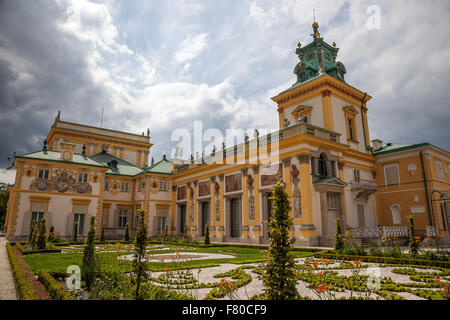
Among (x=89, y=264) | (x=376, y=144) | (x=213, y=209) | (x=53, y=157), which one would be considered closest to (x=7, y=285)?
(x=89, y=264)

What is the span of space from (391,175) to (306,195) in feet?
39.2

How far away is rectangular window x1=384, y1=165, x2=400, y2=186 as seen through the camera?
27.1 meters

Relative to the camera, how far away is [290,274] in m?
4.74

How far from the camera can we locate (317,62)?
101ft

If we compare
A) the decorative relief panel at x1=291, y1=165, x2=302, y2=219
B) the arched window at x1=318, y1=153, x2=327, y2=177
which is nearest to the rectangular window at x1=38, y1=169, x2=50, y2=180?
the decorative relief panel at x1=291, y1=165, x2=302, y2=219

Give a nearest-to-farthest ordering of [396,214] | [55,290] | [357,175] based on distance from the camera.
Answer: [55,290]
[396,214]
[357,175]

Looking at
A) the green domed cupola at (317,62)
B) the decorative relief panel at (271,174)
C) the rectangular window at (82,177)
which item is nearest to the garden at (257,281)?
the decorative relief panel at (271,174)

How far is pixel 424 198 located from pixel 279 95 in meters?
17.1

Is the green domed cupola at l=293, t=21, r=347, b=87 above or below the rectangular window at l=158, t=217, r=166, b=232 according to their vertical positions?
above

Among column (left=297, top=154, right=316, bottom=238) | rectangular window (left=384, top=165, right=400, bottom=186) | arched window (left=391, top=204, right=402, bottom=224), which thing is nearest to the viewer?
column (left=297, top=154, right=316, bottom=238)

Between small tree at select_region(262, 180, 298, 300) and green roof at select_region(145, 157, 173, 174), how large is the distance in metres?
32.7

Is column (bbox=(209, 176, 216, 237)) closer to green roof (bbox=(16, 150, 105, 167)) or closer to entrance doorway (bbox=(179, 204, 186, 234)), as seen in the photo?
entrance doorway (bbox=(179, 204, 186, 234))

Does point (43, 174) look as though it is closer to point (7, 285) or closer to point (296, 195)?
point (7, 285)
